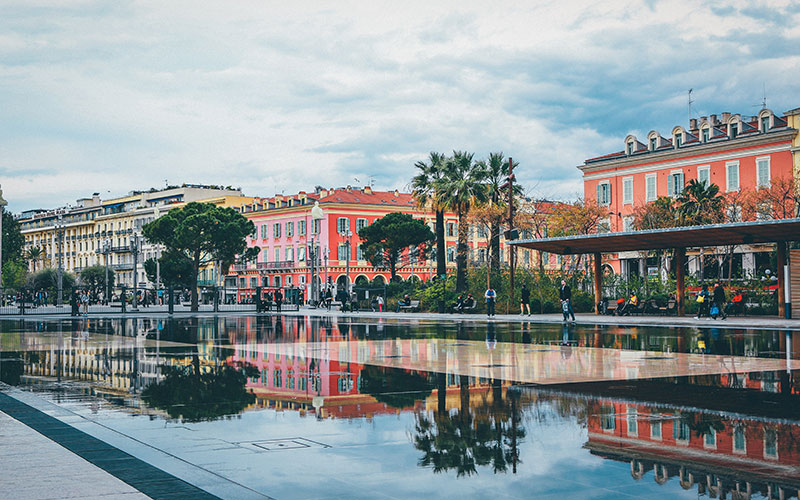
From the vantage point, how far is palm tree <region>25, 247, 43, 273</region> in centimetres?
13802

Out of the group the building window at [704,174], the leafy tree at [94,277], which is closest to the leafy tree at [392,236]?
the building window at [704,174]

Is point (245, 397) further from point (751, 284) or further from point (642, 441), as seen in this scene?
point (751, 284)

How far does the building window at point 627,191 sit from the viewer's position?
6988 cm

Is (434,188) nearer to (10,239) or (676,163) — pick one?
(676,163)

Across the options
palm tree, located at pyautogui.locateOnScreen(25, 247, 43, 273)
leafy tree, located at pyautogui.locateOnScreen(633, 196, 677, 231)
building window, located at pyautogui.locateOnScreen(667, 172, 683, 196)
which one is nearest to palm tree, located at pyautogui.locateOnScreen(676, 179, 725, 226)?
leafy tree, located at pyautogui.locateOnScreen(633, 196, 677, 231)

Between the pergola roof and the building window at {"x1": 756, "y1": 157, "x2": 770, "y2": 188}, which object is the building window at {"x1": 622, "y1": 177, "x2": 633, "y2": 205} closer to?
the building window at {"x1": 756, "y1": 157, "x2": 770, "y2": 188}

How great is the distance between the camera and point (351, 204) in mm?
91562

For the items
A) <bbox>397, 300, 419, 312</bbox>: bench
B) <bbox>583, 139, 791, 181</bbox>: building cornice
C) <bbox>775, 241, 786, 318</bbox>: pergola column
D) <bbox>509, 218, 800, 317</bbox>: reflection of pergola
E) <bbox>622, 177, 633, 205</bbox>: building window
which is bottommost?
<bbox>397, 300, 419, 312</bbox>: bench

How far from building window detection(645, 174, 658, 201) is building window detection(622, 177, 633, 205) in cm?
154

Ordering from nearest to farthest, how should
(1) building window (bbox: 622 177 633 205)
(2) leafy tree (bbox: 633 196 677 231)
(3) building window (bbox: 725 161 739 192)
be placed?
1. (2) leafy tree (bbox: 633 196 677 231)
2. (3) building window (bbox: 725 161 739 192)
3. (1) building window (bbox: 622 177 633 205)

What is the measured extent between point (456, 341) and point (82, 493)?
1706 centimetres

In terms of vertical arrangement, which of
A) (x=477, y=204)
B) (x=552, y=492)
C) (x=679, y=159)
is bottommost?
(x=552, y=492)

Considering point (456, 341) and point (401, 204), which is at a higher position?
point (401, 204)

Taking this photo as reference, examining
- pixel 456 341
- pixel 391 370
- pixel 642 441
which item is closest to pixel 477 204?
pixel 456 341
